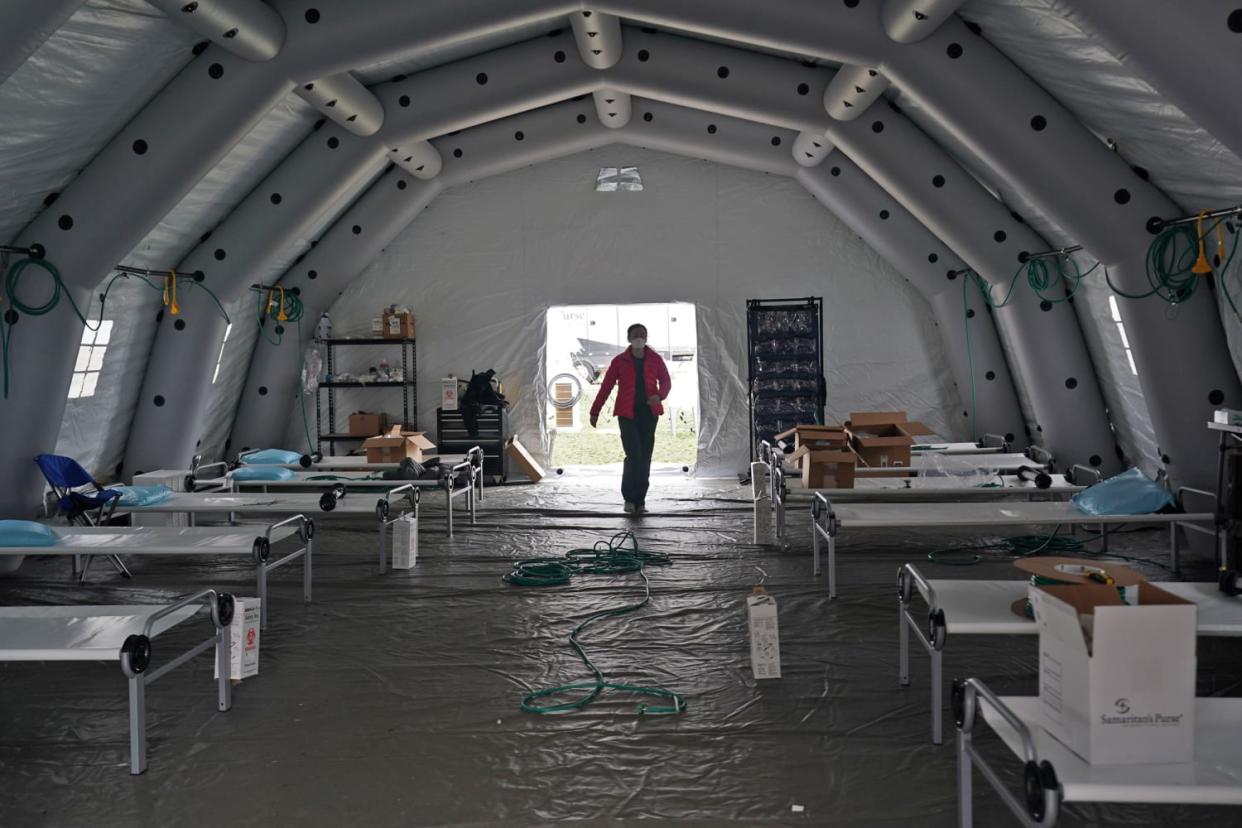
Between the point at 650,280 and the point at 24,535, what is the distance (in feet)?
24.2

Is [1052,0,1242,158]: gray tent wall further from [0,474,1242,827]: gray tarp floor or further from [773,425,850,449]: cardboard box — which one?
[773,425,850,449]: cardboard box

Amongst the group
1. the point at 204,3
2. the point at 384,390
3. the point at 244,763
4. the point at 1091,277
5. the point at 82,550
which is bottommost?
the point at 244,763

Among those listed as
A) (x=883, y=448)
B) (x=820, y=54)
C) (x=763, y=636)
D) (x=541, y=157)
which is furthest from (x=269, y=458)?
(x=763, y=636)

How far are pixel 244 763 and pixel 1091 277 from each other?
23.0ft

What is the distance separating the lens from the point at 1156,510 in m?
5.29

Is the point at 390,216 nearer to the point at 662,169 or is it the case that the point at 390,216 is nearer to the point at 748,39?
the point at 662,169

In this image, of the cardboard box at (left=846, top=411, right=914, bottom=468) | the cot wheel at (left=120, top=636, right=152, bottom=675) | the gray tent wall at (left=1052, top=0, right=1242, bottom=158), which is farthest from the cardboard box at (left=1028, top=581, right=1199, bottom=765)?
the cardboard box at (left=846, top=411, right=914, bottom=468)

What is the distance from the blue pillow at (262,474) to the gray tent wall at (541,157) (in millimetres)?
2687

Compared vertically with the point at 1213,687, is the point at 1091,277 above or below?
above

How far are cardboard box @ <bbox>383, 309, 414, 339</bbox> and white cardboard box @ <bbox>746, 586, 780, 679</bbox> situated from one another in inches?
310

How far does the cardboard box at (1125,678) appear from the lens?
1.91 metres

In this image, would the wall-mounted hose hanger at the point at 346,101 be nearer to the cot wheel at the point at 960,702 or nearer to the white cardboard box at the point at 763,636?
the white cardboard box at the point at 763,636

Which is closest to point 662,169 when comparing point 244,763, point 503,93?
point 503,93

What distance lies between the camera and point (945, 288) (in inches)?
383
